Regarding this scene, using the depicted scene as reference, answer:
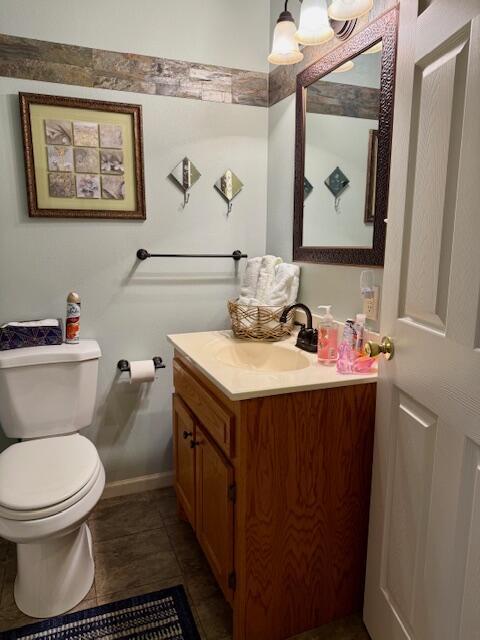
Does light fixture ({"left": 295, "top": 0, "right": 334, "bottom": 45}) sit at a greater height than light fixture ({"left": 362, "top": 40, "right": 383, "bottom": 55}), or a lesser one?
greater

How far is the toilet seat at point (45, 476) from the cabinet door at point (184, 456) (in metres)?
0.34

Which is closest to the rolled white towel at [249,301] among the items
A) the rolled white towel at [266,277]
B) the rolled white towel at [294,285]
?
→ the rolled white towel at [266,277]

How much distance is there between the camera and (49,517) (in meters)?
1.35

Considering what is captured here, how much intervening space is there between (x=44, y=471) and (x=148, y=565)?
22.9 inches

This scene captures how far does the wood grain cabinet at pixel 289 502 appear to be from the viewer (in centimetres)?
121

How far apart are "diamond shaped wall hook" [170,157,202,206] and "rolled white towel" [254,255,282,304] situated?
49 cm

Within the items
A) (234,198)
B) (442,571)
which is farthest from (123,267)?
(442,571)

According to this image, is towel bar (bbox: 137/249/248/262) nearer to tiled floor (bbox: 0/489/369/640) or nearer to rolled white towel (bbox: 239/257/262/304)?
rolled white towel (bbox: 239/257/262/304)

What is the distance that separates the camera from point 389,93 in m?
1.33

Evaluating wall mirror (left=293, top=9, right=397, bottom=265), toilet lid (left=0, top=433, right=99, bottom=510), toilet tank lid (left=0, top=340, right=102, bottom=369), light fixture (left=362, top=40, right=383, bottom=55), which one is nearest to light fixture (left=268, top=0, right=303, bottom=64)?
wall mirror (left=293, top=9, right=397, bottom=265)

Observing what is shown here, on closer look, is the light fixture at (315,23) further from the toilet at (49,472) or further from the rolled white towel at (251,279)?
the toilet at (49,472)

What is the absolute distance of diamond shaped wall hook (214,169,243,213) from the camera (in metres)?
2.08

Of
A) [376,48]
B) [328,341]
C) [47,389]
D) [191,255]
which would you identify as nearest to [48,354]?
[47,389]

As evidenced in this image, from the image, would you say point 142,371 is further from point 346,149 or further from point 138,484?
point 346,149
